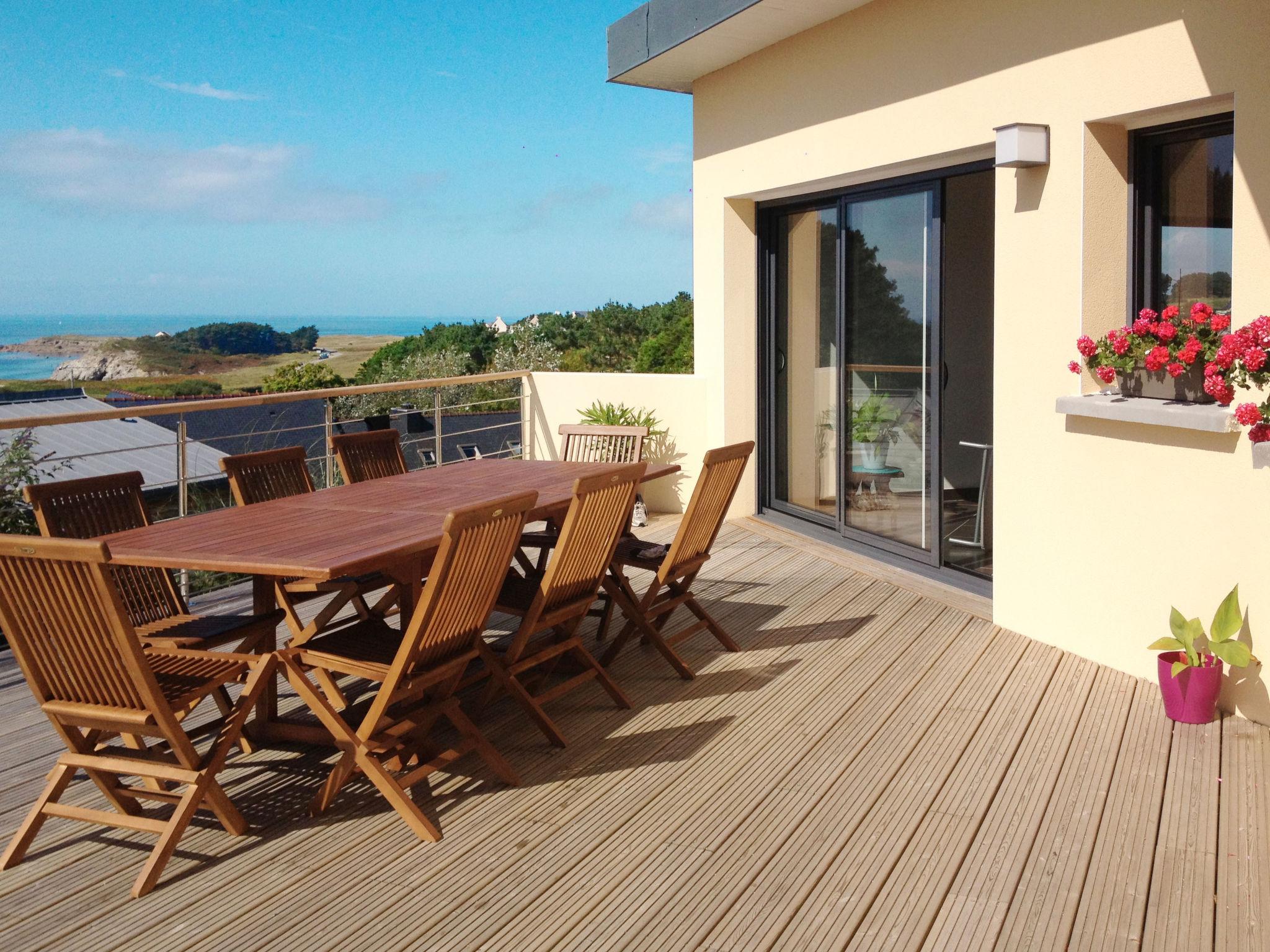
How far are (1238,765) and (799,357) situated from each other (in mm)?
4457

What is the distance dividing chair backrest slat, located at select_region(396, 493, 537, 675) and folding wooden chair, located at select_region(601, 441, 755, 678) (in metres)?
1.06

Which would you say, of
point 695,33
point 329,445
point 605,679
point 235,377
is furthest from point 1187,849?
point 235,377

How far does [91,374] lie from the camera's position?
39.8 m

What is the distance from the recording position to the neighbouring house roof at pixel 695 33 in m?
6.18

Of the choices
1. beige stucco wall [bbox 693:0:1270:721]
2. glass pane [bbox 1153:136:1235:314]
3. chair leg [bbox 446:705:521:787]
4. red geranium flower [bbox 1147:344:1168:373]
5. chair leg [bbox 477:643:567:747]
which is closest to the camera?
chair leg [bbox 446:705:521:787]

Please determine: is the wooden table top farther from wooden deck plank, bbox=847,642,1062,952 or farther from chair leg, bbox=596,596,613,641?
wooden deck plank, bbox=847,642,1062,952

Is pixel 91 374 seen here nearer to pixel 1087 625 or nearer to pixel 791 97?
pixel 791 97


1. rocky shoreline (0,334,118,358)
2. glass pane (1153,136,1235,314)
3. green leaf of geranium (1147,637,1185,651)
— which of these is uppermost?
rocky shoreline (0,334,118,358)

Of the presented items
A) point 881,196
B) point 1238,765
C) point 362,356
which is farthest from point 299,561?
point 362,356

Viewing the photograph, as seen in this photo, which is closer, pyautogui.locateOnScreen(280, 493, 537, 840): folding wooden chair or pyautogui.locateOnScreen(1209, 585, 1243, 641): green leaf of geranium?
pyautogui.locateOnScreen(280, 493, 537, 840): folding wooden chair

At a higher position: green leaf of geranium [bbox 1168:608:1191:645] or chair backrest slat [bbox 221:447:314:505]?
chair backrest slat [bbox 221:447:314:505]

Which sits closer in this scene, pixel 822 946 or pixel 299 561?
pixel 822 946

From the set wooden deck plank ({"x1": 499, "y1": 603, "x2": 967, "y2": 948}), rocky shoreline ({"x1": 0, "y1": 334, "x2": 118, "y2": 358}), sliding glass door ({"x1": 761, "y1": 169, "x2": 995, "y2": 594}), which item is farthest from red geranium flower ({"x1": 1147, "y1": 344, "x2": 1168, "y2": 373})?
rocky shoreline ({"x1": 0, "y1": 334, "x2": 118, "y2": 358})

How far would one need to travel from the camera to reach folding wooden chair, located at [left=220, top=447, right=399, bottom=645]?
452 cm
